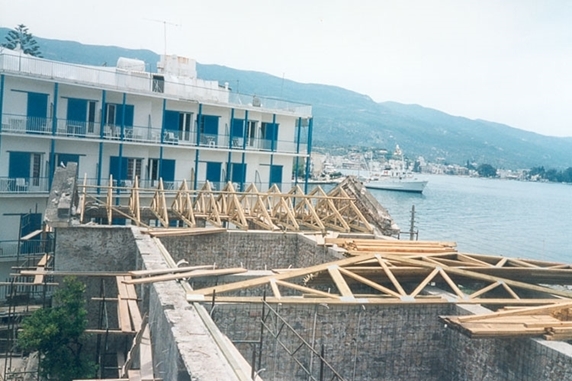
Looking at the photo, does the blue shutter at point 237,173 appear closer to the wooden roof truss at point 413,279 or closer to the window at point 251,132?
the window at point 251,132

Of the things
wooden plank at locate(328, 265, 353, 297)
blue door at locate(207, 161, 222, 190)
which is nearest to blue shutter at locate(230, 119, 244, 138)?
blue door at locate(207, 161, 222, 190)

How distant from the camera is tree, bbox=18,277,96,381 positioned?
43.4ft

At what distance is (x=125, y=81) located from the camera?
1266 inches

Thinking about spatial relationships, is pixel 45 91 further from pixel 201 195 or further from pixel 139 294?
pixel 139 294

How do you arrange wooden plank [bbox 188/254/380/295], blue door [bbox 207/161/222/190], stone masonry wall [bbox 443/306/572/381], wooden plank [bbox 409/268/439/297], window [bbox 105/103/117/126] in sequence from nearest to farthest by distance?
1. stone masonry wall [bbox 443/306/572/381]
2. wooden plank [bbox 188/254/380/295]
3. wooden plank [bbox 409/268/439/297]
4. window [bbox 105/103/117/126]
5. blue door [bbox 207/161/222/190]

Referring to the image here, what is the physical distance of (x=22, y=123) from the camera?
2820 cm

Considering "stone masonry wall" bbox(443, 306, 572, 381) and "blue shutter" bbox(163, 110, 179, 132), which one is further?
"blue shutter" bbox(163, 110, 179, 132)

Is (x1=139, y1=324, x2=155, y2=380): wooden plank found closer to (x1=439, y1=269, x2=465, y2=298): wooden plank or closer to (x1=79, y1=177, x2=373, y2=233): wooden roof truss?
(x1=439, y1=269, x2=465, y2=298): wooden plank

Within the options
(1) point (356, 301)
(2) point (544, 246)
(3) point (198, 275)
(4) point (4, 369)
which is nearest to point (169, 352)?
(3) point (198, 275)

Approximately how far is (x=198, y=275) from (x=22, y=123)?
2039 centimetres

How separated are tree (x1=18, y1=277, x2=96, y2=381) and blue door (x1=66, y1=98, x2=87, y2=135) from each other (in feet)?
58.8

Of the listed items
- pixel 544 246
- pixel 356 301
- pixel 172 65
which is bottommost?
pixel 544 246

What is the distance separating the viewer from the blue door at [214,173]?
35969 millimetres

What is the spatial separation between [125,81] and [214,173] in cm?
781
